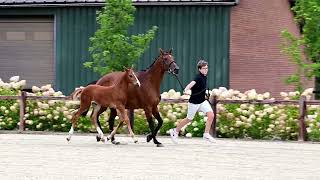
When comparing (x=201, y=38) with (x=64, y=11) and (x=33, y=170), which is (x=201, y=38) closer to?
(x=64, y=11)

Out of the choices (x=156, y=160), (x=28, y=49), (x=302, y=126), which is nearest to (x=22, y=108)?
(x=302, y=126)

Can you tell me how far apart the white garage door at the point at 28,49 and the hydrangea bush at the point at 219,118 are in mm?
8149

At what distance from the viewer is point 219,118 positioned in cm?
2017

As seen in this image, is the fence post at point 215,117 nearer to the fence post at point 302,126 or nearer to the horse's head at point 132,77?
the fence post at point 302,126

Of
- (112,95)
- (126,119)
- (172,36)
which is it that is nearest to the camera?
(126,119)

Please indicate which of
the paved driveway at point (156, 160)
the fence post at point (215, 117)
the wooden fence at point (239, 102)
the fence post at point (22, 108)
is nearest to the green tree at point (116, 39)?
the wooden fence at point (239, 102)

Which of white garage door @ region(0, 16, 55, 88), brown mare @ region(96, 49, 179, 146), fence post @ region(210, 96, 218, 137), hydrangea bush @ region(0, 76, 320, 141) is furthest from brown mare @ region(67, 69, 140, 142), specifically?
white garage door @ region(0, 16, 55, 88)

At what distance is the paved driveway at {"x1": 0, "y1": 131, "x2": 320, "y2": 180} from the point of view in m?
11.8

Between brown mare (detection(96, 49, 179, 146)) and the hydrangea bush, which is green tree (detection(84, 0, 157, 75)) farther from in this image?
brown mare (detection(96, 49, 179, 146))

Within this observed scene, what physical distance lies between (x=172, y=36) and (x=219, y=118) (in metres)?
9.18

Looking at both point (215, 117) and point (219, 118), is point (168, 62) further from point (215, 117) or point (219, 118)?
point (219, 118)

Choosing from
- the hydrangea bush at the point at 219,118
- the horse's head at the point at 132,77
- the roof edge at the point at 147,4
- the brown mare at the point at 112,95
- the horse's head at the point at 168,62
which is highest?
the roof edge at the point at 147,4

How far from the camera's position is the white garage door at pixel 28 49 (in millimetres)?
30328

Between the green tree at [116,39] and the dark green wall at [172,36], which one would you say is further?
the dark green wall at [172,36]
